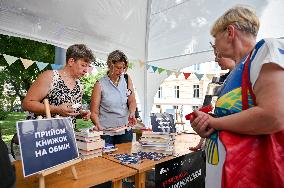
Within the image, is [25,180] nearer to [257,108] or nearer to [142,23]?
[257,108]

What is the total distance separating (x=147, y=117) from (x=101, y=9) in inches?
116

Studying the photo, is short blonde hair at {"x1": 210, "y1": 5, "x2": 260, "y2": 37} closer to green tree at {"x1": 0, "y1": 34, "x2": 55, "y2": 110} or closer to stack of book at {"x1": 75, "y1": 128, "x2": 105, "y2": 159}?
stack of book at {"x1": 75, "y1": 128, "x2": 105, "y2": 159}

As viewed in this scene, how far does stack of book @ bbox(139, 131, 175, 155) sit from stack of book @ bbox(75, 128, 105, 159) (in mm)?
440

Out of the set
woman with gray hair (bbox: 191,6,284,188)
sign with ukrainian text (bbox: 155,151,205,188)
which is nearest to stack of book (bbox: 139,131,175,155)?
sign with ukrainian text (bbox: 155,151,205,188)

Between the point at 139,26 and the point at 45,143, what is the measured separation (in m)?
4.82

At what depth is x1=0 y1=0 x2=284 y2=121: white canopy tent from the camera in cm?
422

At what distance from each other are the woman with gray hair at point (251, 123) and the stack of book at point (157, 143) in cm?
110

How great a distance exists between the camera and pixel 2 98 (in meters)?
13.1

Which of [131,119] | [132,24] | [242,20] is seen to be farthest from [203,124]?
[132,24]

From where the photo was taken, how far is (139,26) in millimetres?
5898

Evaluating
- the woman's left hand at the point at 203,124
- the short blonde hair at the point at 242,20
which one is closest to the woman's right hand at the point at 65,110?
the woman's left hand at the point at 203,124

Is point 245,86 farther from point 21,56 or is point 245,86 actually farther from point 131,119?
point 21,56

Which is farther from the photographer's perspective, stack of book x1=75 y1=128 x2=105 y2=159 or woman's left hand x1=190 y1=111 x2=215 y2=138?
stack of book x1=75 y1=128 x2=105 y2=159

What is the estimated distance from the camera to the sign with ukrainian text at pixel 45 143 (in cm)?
134
